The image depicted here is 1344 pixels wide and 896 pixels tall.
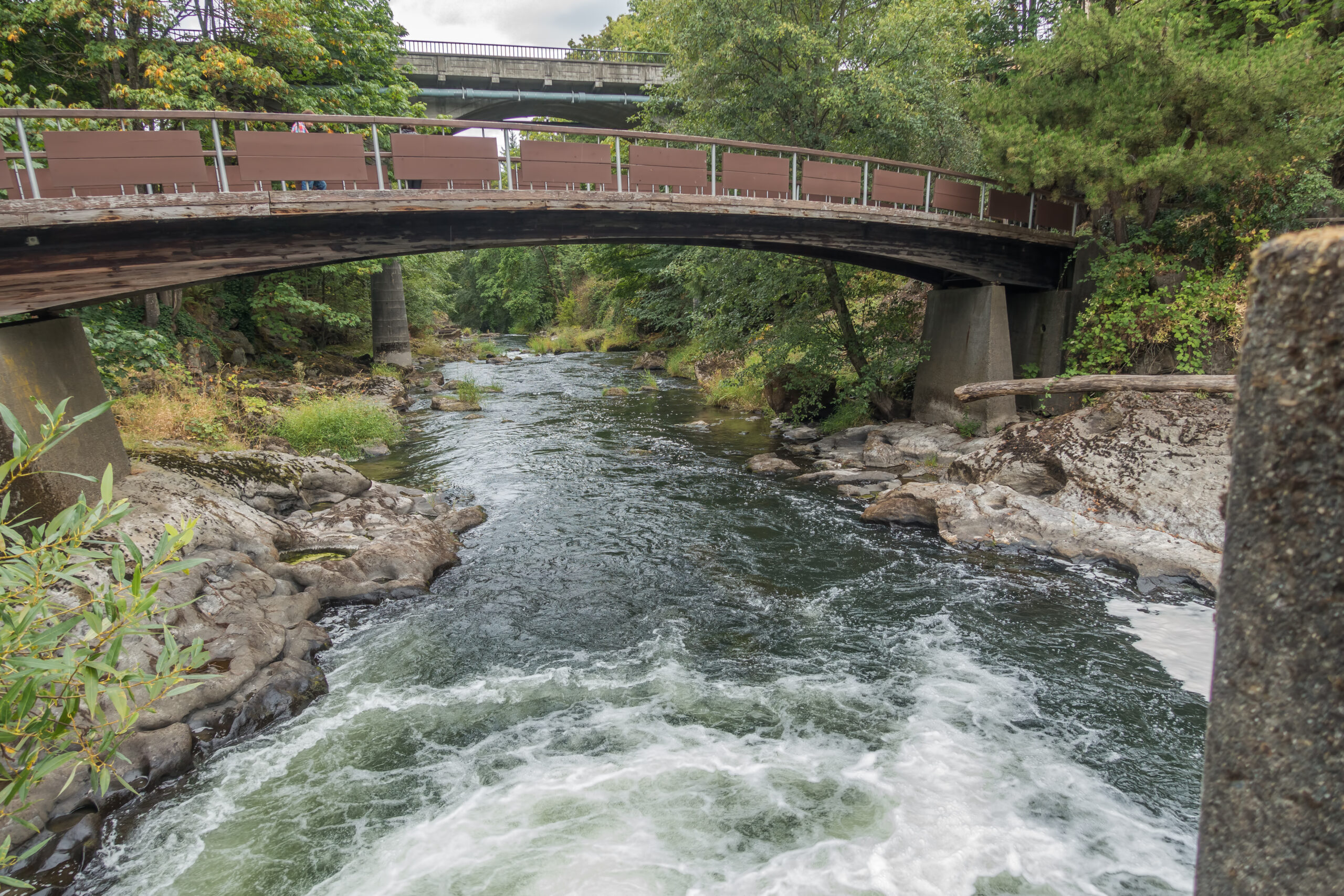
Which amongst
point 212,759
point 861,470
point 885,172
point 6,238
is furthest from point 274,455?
point 885,172

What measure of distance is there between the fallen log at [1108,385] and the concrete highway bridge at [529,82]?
21899 millimetres

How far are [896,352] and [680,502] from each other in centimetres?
685

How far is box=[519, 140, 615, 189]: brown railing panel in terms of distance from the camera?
11148 mm

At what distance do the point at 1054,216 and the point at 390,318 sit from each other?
21153 mm

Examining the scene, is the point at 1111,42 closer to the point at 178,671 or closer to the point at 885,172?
the point at 885,172

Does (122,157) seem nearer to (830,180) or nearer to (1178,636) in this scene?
(830,180)

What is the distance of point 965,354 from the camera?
15414mm

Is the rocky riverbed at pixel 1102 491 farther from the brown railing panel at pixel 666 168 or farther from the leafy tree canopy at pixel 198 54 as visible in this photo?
the leafy tree canopy at pixel 198 54

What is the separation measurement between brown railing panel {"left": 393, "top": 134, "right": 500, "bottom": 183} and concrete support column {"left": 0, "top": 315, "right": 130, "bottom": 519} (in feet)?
15.2

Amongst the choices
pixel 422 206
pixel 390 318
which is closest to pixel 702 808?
pixel 422 206

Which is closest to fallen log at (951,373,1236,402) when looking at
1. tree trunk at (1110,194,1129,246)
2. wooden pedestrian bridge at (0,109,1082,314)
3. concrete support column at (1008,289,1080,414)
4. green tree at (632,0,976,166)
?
concrete support column at (1008,289,1080,414)

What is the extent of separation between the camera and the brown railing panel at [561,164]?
11.1 meters

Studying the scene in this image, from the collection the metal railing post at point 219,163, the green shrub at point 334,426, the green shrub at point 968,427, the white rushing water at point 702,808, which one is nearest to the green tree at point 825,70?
the green shrub at point 968,427

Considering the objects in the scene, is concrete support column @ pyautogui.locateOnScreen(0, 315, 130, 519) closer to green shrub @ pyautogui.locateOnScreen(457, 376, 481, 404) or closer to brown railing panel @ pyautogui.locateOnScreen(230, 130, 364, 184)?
brown railing panel @ pyautogui.locateOnScreen(230, 130, 364, 184)
